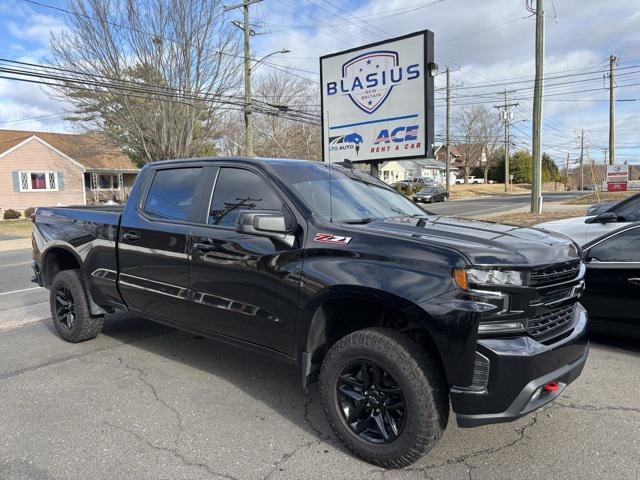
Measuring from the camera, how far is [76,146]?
35844mm

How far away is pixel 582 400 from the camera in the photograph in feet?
13.0

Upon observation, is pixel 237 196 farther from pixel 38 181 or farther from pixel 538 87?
pixel 38 181

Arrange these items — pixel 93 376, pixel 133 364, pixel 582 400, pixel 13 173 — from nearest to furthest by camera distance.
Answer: pixel 582 400, pixel 93 376, pixel 133 364, pixel 13 173

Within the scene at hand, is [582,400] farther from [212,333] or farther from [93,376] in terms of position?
[93,376]

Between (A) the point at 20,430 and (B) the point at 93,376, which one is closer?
(A) the point at 20,430

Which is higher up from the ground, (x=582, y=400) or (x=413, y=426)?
(x=413, y=426)

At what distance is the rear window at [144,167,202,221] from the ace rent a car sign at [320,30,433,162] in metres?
6.98

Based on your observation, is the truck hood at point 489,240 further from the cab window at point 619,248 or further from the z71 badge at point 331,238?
the cab window at point 619,248

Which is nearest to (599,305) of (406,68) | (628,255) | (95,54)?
(628,255)

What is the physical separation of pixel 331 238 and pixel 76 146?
1468 inches

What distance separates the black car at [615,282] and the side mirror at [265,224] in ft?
10.7

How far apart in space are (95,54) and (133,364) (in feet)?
81.7

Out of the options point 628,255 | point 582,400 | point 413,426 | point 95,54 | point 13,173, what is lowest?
point 582,400

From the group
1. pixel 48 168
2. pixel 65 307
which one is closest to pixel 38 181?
pixel 48 168
